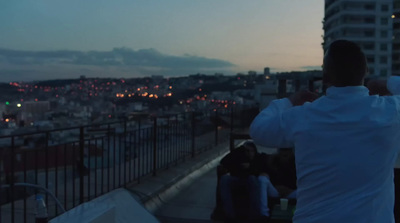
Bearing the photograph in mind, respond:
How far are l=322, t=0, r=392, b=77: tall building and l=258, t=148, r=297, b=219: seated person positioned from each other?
8250cm

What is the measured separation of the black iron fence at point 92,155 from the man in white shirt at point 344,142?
2155 mm

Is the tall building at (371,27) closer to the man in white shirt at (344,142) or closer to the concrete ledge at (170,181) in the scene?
the concrete ledge at (170,181)

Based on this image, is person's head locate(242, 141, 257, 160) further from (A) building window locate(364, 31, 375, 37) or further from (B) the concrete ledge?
(A) building window locate(364, 31, 375, 37)

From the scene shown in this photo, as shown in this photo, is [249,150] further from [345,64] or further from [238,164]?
[345,64]

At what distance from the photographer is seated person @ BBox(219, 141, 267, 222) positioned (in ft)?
16.3

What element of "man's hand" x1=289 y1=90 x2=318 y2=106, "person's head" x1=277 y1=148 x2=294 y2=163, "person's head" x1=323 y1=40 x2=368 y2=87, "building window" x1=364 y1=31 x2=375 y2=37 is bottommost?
"person's head" x1=277 y1=148 x2=294 y2=163

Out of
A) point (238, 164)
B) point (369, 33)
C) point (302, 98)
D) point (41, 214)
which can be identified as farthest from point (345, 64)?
point (369, 33)

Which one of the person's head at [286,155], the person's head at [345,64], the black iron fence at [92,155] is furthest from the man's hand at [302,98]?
the person's head at [286,155]

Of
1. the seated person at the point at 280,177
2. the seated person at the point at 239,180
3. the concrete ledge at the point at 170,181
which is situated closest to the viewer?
the seated person at the point at 239,180

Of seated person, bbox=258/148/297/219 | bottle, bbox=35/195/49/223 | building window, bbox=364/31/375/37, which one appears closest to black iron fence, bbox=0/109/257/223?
bottle, bbox=35/195/49/223

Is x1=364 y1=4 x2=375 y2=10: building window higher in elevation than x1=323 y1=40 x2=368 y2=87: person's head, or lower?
higher

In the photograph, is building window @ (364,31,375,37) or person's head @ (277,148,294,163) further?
building window @ (364,31,375,37)

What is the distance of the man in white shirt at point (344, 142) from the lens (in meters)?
1.58

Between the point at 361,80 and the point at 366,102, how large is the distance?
0.10 m
